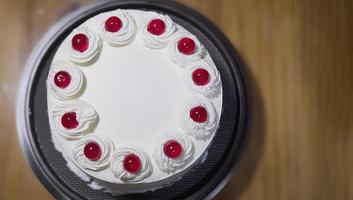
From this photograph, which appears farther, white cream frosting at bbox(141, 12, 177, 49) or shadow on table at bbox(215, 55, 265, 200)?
shadow on table at bbox(215, 55, 265, 200)

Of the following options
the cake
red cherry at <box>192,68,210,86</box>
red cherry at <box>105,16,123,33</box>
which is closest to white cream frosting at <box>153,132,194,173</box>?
the cake

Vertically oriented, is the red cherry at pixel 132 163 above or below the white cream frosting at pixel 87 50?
below

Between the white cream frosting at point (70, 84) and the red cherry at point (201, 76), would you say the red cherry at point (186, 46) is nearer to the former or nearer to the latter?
the red cherry at point (201, 76)

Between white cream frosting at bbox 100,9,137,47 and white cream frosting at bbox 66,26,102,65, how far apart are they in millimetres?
20

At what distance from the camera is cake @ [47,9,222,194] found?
2.51 feet

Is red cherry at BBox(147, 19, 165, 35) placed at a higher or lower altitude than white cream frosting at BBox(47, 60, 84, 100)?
higher

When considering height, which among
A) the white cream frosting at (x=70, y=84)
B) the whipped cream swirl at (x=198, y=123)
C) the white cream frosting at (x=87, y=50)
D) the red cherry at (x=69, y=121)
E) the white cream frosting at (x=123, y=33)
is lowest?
the red cherry at (x=69, y=121)

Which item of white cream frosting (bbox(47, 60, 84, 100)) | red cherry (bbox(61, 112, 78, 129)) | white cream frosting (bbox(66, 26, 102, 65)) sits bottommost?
red cherry (bbox(61, 112, 78, 129))

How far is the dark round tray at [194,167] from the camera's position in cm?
86

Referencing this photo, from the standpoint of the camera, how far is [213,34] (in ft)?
3.06

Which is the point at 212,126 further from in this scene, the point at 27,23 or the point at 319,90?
the point at 27,23

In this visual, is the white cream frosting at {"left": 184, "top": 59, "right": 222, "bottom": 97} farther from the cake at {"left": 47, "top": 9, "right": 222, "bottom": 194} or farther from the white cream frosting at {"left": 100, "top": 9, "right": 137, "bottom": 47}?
the white cream frosting at {"left": 100, "top": 9, "right": 137, "bottom": 47}

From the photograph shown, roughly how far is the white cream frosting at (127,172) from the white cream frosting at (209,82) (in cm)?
16

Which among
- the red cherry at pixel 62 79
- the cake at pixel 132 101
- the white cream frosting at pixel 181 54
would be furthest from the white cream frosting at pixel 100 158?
the white cream frosting at pixel 181 54
